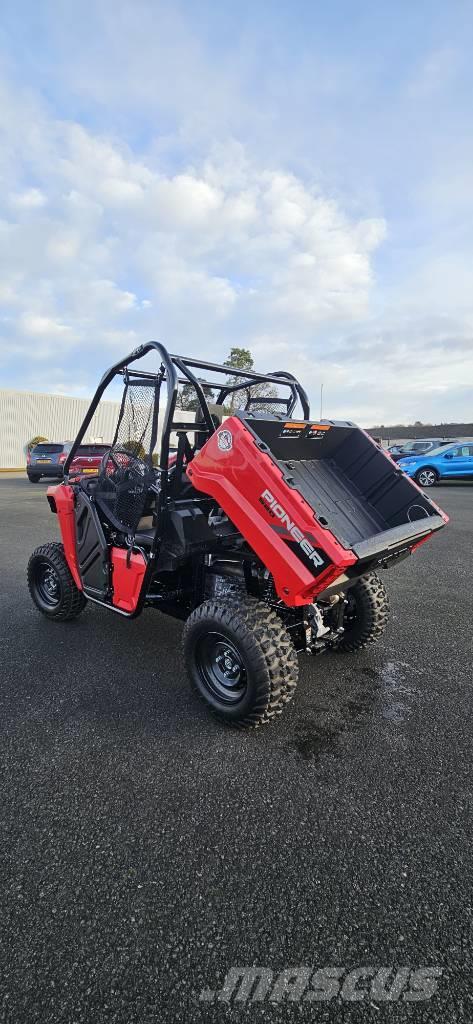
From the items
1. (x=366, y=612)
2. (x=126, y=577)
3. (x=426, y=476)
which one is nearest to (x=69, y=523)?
(x=126, y=577)

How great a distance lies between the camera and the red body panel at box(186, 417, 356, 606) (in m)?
2.45

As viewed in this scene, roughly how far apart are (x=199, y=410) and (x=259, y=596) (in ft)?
4.64

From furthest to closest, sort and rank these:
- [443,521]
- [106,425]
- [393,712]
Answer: [106,425] < [443,521] < [393,712]

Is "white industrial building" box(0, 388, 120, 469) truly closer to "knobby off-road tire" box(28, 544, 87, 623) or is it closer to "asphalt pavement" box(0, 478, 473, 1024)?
"knobby off-road tire" box(28, 544, 87, 623)

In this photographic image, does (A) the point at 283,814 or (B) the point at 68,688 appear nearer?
(A) the point at 283,814

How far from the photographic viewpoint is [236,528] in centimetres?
314

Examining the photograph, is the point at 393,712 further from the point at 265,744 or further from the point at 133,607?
the point at 133,607

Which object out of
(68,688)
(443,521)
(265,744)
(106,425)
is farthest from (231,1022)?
(106,425)

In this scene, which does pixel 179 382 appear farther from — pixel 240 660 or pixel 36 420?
pixel 36 420

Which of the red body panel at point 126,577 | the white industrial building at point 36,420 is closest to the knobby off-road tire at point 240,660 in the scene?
the red body panel at point 126,577

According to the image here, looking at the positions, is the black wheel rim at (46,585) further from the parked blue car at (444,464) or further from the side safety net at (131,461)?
the parked blue car at (444,464)

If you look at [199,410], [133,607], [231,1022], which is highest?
[199,410]

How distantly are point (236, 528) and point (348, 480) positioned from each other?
105 centimetres

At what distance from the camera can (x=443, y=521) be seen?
321 cm
